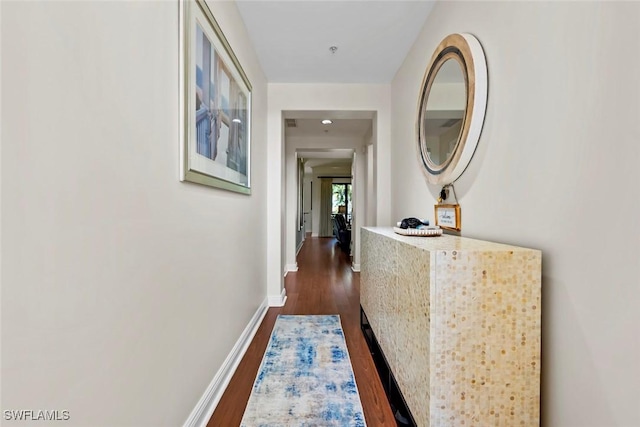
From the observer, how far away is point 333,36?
2393mm

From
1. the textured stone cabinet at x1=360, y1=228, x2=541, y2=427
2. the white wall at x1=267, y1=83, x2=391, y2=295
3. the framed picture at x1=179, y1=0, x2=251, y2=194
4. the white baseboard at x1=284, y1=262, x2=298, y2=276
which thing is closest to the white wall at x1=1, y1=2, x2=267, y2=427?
the framed picture at x1=179, y1=0, x2=251, y2=194

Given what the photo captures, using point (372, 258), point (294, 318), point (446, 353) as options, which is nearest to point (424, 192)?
point (372, 258)

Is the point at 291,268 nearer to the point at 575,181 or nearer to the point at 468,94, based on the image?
the point at 468,94

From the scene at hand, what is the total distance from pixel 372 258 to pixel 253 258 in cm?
106

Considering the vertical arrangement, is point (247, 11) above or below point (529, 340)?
above

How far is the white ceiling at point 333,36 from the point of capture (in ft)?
6.74

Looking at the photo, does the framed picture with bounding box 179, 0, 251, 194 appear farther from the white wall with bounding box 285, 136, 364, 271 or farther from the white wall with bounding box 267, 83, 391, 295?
the white wall with bounding box 285, 136, 364, 271

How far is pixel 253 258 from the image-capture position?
2.57 meters

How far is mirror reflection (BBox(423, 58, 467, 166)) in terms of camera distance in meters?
1.61

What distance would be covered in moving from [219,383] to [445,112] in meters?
2.07

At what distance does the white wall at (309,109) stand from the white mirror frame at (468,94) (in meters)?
1.35

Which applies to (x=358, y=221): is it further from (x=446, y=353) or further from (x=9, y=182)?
(x=9, y=182)

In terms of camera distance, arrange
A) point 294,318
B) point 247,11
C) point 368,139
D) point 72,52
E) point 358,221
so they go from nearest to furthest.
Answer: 1. point 72,52
2. point 247,11
3. point 294,318
4. point 368,139
5. point 358,221

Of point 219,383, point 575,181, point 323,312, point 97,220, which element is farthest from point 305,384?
point 575,181
